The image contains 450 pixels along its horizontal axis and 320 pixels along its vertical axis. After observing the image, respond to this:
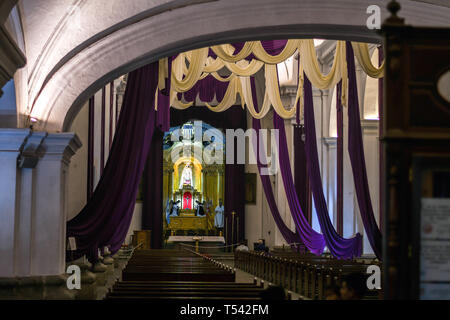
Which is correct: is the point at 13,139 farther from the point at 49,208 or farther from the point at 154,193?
the point at 154,193

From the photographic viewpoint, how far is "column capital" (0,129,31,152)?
23.7 feet

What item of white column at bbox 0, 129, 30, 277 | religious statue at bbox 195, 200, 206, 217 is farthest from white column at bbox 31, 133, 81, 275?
religious statue at bbox 195, 200, 206, 217

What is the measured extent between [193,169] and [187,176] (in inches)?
13.2

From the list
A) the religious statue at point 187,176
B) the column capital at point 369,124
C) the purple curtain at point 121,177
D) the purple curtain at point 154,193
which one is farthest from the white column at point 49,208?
the religious statue at point 187,176

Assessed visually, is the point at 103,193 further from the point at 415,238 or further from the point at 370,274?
the point at 415,238

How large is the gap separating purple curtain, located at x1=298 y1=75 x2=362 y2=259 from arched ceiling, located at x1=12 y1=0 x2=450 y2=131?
4.18 meters

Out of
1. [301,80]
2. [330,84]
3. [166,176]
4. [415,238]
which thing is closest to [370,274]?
[330,84]

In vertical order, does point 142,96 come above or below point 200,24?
below

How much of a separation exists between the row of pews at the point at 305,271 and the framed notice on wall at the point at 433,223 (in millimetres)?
3783

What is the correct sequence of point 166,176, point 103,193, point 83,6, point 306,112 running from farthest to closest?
1. point 166,176
2. point 306,112
3. point 103,193
4. point 83,6

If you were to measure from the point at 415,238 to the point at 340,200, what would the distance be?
37.7ft

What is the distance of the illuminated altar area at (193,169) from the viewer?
76.6 ft

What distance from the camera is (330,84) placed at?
36.9 ft

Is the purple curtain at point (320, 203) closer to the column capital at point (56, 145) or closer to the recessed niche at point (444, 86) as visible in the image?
the column capital at point (56, 145)
